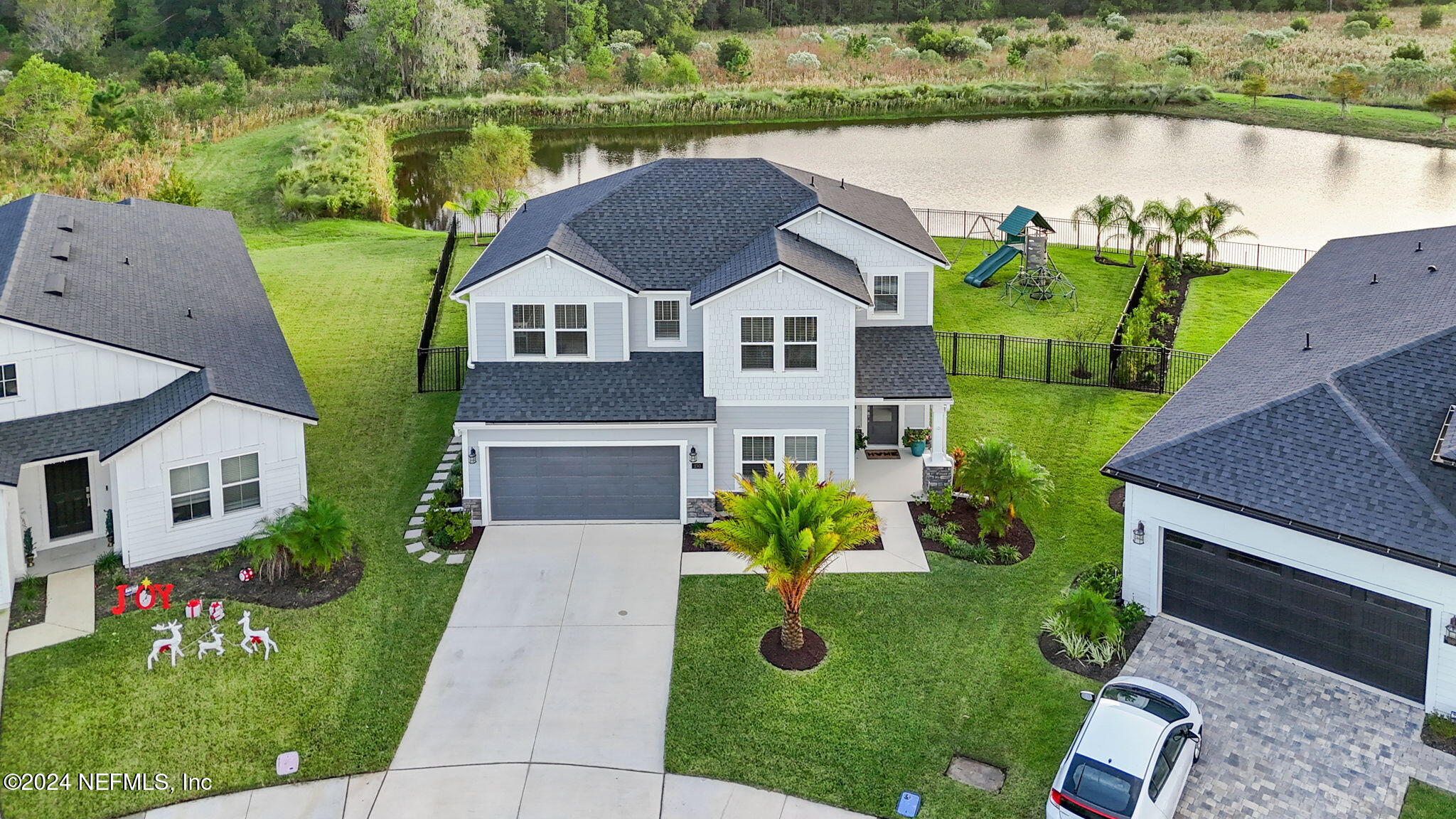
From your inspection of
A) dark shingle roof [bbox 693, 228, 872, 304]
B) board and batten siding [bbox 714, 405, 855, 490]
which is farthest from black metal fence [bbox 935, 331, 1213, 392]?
board and batten siding [bbox 714, 405, 855, 490]

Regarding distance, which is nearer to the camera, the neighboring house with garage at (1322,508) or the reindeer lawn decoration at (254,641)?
the neighboring house with garage at (1322,508)

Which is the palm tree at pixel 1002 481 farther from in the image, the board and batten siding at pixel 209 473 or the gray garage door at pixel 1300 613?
the board and batten siding at pixel 209 473

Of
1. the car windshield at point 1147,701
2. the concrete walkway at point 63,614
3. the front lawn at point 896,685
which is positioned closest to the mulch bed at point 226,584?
the concrete walkway at point 63,614

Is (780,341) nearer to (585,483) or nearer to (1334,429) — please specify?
(585,483)

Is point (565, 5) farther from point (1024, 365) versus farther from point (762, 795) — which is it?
point (762, 795)

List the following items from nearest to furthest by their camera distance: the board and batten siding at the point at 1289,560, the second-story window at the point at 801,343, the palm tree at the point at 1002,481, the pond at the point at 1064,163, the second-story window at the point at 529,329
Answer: the board and batten siding at the point at 1289,560 → the palm tree at the point at 1002,481 → the second-story window at the point at 801,343 → the second-story window at the point at 529,329 → the pond at the point at 1064,163

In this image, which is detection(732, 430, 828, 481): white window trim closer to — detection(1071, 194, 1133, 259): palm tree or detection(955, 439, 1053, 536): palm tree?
detection(955, 439, 1053, 536): palm tree
